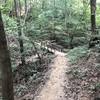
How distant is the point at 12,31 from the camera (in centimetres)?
1388

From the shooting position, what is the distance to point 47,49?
766 inches

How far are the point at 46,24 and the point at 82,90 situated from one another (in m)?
18.1

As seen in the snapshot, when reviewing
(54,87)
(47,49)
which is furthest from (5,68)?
(47,49)

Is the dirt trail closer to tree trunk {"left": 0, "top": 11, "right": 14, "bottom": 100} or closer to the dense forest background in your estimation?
the dense forest background

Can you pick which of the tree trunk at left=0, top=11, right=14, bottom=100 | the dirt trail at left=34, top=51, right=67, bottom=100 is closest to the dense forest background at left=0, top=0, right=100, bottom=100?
the tree trunk at left=0, top=11, right=14, bottom=100

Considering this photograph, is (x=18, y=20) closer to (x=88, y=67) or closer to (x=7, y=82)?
(x=88, y=67)

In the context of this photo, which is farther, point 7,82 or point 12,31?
point 12,31

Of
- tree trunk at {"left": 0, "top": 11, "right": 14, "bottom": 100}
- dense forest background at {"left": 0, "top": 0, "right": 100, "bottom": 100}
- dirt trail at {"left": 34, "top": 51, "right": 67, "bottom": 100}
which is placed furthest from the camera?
dirt trail at {"left": 34, "top": 51, "right": 67, "bottom": 100}

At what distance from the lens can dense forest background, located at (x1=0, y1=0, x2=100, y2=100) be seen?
28.4 ft

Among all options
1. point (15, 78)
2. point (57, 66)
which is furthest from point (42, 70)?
point (15, 78)

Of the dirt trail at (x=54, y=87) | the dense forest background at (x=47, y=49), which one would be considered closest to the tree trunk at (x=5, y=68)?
the dense forest background at (x=47, y=49)

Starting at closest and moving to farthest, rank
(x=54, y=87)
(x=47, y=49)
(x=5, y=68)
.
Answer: (x=5, y=68)
(x=54, y=87)
(x=47, y=49)

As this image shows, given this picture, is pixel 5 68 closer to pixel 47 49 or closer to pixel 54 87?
pixel 54 87

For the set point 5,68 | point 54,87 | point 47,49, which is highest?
point 5,68
